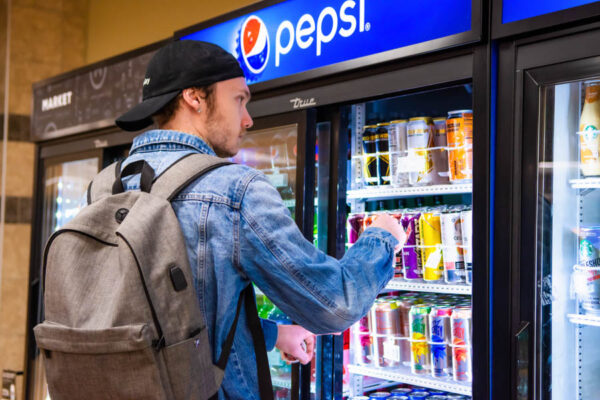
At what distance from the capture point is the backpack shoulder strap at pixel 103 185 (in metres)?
1.44

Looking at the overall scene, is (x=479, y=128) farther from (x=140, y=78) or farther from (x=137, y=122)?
(x=140, y=78)

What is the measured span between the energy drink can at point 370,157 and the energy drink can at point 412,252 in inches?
8.6

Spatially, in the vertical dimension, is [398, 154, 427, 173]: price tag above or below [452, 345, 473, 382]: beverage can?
above

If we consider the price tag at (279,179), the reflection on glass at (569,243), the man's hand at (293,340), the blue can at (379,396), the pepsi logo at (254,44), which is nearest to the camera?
the man's hand at (293,340)

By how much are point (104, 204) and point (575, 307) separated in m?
1.50

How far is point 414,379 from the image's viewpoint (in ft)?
7.86

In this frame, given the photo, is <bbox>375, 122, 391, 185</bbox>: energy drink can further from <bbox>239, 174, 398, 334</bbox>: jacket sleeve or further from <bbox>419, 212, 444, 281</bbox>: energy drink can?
<bbox>239, 174, 398, 334</bbox>: jacket sleeve

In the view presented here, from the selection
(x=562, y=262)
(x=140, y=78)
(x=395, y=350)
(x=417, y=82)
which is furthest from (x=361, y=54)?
(x=140, y=78)

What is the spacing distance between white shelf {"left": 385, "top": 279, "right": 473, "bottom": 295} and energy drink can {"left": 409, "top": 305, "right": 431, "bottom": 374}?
122 mm

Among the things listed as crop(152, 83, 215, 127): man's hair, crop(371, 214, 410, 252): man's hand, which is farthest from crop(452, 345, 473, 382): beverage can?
crop(152, 83, 215, 127): man's hair

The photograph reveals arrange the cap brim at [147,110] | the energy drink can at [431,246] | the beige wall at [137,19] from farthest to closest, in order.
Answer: the beige wall at [137,19], the energy drink can at [431,246], the cap brim at [147,110]

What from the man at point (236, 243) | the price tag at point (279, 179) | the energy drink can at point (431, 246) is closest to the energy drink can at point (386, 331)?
the energy drink can at point (431, 246)

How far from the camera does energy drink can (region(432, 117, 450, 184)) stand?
2549mm

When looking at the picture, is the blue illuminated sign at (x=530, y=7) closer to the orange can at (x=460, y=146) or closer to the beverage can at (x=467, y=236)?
the orange can at (x=460, y=146)
